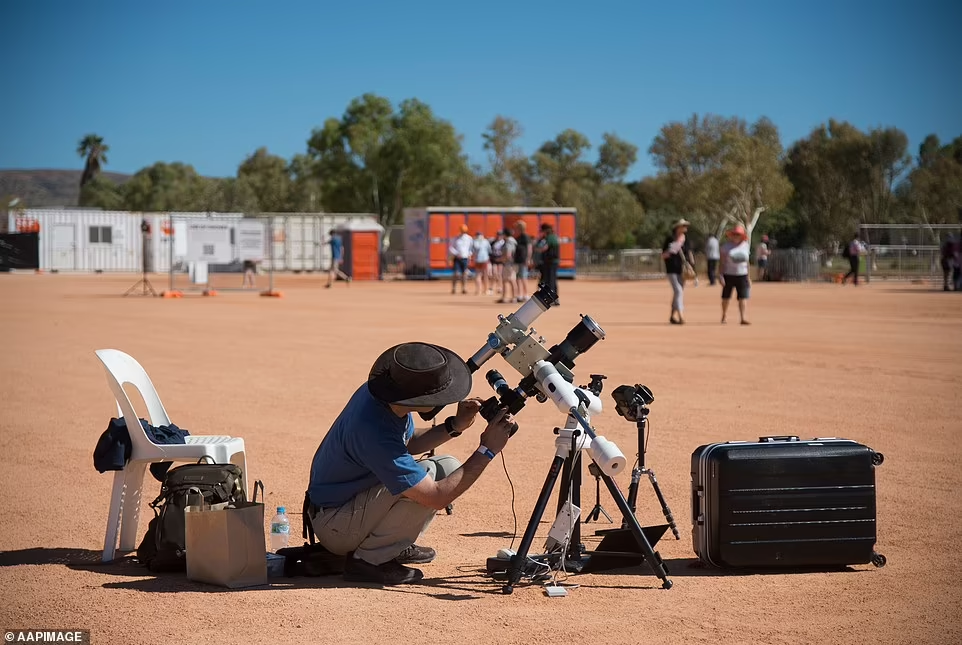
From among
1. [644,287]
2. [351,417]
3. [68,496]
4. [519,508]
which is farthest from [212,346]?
[644,287]

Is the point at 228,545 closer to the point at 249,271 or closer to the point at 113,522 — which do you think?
the point at 113,522

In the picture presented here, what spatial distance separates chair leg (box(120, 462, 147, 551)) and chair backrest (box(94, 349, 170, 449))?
19 cm

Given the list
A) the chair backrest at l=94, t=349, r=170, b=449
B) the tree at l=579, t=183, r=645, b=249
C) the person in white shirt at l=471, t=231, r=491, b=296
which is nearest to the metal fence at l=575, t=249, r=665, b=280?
the person in white shirt at l=471, t=231, r=491, b=296

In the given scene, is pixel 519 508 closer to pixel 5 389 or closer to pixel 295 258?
pixel 5 389

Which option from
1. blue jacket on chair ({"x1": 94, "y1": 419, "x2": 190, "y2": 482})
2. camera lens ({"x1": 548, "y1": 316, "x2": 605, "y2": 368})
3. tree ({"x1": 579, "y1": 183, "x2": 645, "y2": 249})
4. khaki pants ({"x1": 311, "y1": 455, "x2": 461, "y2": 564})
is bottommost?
khaki pants ({"x1": 311, "y1": 455, "x2": 461, "y2": 564})

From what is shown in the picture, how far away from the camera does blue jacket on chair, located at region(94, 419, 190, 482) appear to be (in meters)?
6.41

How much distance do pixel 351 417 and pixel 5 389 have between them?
9.19 metres

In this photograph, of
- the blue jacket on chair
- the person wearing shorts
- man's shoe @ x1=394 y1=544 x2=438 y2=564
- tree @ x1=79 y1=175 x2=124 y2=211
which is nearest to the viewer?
the blue jacket on chair

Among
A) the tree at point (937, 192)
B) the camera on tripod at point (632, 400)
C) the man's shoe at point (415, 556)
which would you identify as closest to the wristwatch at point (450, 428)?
the man's shoe at point (415, 556)

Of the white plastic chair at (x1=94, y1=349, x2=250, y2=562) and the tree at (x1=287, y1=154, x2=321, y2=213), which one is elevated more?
the tree at (x1=287, y1=154, x2=321, y2=213)

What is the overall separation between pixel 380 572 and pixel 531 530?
89 cm

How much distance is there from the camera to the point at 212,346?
1872 centimetres

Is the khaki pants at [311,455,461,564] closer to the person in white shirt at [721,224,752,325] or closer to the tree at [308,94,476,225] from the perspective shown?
the person in white shirt at [721,224,752,325]

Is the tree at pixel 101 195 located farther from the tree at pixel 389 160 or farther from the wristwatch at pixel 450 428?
the wristwatch at pixel 450 428
